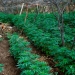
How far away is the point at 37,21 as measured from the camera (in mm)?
12508

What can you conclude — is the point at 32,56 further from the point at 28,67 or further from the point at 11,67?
the point at 11,67

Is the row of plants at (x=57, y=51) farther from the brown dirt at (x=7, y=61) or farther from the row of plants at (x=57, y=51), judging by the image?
the brown dirt at (x=7, y=61)

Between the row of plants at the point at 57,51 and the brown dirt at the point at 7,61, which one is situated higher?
the row of plants at the point at 57,51

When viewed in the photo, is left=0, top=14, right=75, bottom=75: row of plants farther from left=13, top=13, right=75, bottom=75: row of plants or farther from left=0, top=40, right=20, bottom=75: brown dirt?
left=0, top=40, right=20, bottom=75: brown dirt

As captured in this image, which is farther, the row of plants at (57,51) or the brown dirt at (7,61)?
the brown dirt at (7,61)

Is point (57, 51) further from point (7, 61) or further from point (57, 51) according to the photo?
point (7, 61)

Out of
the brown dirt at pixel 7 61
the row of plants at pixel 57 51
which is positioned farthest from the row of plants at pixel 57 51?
the brown dirt at pixel 7 61

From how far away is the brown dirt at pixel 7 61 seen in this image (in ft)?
22.2

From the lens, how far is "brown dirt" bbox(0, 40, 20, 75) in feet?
22.2

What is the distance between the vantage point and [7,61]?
7609 mm

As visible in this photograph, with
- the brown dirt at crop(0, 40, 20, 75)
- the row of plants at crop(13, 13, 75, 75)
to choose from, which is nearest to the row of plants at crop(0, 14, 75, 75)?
the row of plants at crop(13, 13, 75, 75)

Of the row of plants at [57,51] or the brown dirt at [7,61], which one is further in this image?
the brown dirt at [7,61]

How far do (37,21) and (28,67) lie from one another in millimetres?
6981

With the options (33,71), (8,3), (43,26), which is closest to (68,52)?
(33,71)
